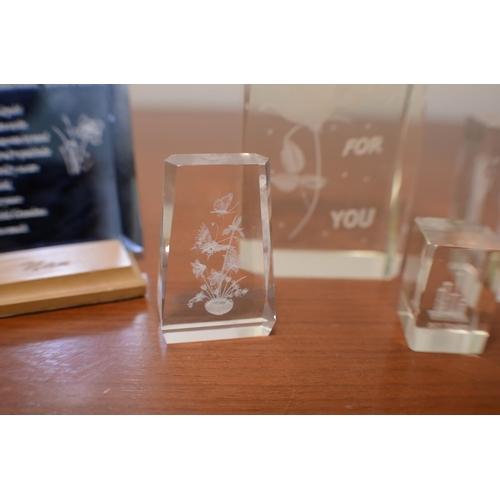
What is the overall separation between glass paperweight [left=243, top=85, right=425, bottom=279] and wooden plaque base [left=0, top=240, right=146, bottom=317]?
0.24 meters

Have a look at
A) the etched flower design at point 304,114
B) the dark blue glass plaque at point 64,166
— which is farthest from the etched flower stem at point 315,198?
the dark blue glass plaque at point 64,166

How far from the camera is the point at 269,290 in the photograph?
2.16 ft

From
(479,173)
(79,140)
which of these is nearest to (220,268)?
(79,140)

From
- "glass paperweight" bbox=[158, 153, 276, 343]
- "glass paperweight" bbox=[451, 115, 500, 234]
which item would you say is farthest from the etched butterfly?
"glass paperweight" bbox=[451, 115, 500, 234]

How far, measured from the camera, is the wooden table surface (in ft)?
1.87

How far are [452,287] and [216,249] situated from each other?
0.31 meters

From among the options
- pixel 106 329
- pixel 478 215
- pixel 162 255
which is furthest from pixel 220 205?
pixel 478 215

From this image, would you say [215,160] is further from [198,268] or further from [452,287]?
[452,287]

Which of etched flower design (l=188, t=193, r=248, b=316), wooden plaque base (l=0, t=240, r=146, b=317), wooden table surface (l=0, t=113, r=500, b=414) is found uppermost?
etched flower design (l=188, t=193, r=248, b=316)

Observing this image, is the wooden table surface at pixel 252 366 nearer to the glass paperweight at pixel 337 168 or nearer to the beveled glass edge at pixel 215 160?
the glass paperweight at pixel 337 168

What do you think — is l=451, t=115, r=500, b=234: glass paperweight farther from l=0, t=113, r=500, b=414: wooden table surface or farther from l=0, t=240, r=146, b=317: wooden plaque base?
l=0, t=240, r=146, b=317: wooden plaque base

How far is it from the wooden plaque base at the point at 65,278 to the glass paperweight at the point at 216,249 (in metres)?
0.11

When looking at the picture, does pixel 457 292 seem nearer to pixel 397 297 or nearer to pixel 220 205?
pixel 397 297

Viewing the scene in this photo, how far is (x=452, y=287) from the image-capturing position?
0.65 metres
